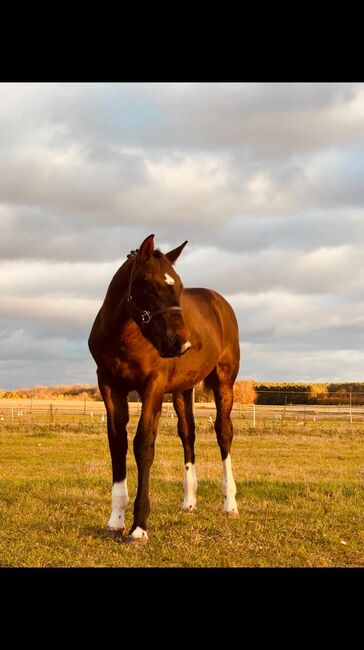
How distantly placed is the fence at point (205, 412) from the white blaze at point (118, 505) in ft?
137

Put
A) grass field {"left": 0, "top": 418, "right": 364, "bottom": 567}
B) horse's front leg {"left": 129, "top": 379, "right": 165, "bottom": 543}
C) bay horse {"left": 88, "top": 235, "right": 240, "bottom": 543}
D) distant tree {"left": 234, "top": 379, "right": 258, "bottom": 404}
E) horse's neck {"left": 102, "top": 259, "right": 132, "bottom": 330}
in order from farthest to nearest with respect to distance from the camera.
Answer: distant tree {"left": 234, "top": 379, "right": 258, "bottom": 404}
horse's neck {"left": 102, "top": 259, "right": 132, "bottom": 330}
horse's front leg {"left": 129, "top": 379, "right": 165, "bottom": 543}
bay horse {"left": 88, "top": 235, "right": 240, "bottom": 543}
grass field {"left": 0, "top": 418, "right": 364, "bottom": 567}

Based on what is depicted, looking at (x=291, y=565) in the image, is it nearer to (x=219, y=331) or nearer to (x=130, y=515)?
(x=130, y=515)

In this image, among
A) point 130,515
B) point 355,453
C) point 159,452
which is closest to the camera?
point 130,515

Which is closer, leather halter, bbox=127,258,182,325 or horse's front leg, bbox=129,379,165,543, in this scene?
leather halter, bbox=127,258,182,325

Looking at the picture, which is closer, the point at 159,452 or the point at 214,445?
the point at 159,452

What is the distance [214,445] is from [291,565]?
2274 cm

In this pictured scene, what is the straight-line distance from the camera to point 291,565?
6309mm

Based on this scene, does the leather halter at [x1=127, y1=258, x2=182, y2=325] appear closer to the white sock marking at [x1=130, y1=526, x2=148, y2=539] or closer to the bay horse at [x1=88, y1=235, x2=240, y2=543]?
the bay horse at [x1=88, y1=235, x2=240, y2=543]

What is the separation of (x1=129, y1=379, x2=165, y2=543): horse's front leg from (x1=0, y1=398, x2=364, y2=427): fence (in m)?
42.3

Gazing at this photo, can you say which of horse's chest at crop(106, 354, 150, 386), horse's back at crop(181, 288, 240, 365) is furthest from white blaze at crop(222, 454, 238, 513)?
horse's chest at crop(106, 354, 150, 386)

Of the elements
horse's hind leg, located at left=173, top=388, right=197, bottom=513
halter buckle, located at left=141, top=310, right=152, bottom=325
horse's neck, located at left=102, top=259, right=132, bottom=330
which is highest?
horse's neck, located at left=102, top=259, right=132, bottom=330

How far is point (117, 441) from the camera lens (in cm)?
764

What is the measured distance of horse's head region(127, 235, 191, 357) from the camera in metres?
6.64
